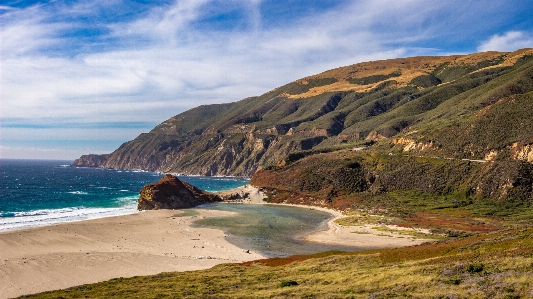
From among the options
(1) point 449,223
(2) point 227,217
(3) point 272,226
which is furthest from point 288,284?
(2) point 227,217

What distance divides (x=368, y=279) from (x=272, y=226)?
49.6 metres

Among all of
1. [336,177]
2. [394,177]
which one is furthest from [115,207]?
[394,177]

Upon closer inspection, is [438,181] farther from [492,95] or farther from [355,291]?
[355,291]

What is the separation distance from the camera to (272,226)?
76375 mm

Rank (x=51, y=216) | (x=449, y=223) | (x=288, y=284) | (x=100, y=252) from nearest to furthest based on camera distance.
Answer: (x=288, y=284)
(x=100, y=252)
(x=449, y=223)
(x=51, y=216)

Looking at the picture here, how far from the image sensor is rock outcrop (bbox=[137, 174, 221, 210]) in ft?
334

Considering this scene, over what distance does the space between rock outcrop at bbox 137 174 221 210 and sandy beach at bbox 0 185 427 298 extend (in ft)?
62.9

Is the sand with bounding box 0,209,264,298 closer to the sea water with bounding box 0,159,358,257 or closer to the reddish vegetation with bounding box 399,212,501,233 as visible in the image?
the sea water with bounding box 0,159,358,257

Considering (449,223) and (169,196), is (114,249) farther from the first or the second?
(449,223)

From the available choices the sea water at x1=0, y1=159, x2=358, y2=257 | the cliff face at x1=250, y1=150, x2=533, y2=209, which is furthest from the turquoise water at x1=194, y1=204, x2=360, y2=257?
the cliff face at x1=250, y1=150, x2=533, y2=209

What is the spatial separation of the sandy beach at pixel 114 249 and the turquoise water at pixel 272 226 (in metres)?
2.88

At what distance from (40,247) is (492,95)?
14878cm

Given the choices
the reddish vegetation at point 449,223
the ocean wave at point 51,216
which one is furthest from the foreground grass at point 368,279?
the ocean wave at point 51,216

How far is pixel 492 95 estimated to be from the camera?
139 metres
